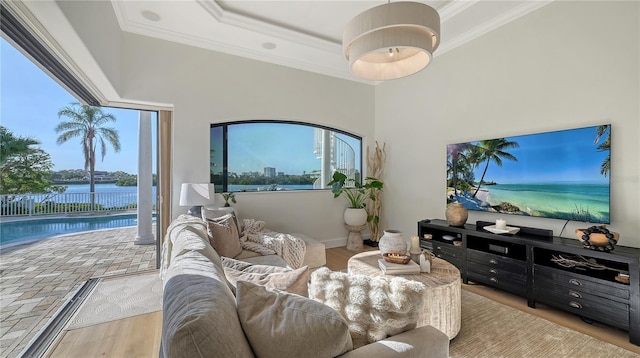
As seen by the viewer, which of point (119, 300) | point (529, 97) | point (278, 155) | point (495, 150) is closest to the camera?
point (119, 300)

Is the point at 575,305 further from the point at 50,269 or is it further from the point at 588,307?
the point at 50,269

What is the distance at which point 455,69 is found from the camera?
384 cm

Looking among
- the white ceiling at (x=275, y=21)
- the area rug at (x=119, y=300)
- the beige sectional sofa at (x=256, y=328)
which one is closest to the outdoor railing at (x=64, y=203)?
the area rug at (x=119, y=300)

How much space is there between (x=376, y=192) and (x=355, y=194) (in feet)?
1.25

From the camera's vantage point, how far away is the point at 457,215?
10.9ft

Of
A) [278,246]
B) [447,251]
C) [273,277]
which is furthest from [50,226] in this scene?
[447,251]

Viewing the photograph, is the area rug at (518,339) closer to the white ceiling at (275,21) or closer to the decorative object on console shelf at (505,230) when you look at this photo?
the decorative object on console shelf at (505,230)

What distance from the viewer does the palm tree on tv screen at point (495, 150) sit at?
3192mm

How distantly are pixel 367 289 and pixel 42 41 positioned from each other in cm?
263

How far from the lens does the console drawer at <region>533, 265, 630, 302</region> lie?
2133 mm

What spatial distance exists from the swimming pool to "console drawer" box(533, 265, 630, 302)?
13.5 feet

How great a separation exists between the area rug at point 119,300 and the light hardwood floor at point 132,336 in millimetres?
120

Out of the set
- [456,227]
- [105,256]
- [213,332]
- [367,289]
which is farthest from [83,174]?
[456,227]

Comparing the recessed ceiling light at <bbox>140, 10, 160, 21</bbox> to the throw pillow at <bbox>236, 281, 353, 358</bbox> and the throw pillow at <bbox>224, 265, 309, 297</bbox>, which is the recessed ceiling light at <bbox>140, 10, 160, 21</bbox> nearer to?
the throw pillow at <bbox>224, 265, 309, 297</bbox>
